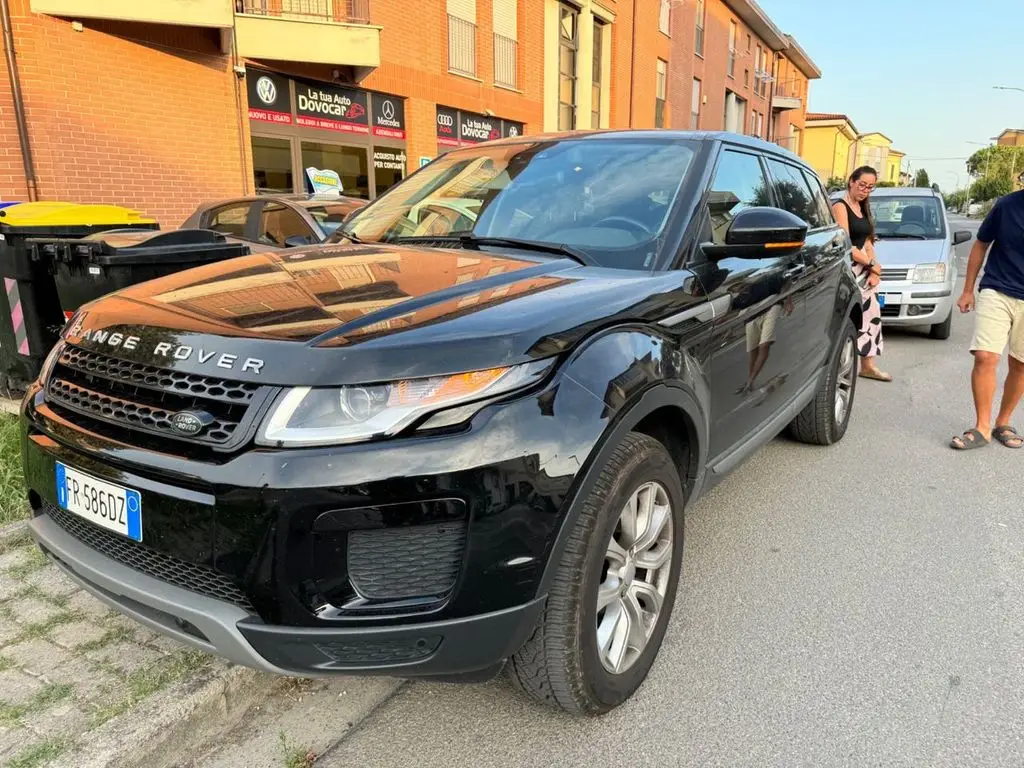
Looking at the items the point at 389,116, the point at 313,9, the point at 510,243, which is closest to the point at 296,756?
the point at 510,243

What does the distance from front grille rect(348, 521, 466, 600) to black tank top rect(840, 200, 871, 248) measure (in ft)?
19.0

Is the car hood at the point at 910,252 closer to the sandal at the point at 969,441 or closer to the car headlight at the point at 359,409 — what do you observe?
the sandal at the point at 969,441

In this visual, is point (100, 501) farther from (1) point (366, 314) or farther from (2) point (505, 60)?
(2) point (505, 60)

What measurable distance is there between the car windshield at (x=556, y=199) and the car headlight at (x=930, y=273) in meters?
6.67

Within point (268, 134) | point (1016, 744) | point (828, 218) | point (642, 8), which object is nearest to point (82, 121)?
point (268, 134)

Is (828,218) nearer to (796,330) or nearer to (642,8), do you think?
(796,330)

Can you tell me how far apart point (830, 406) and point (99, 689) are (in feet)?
13.3

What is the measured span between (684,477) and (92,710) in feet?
6.44

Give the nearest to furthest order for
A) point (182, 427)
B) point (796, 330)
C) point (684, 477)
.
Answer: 1. point (182, 427)
2. point (684, 477)
3. point (796, 330)

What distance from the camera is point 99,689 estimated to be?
7.58ft

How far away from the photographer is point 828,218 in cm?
478

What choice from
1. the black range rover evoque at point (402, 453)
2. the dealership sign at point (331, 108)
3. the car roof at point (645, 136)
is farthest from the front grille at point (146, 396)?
the dealership sign at point (331, 108)

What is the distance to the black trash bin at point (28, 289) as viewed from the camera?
4.76m

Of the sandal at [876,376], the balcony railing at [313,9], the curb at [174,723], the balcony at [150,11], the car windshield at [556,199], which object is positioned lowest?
the sandal at [876,376]
